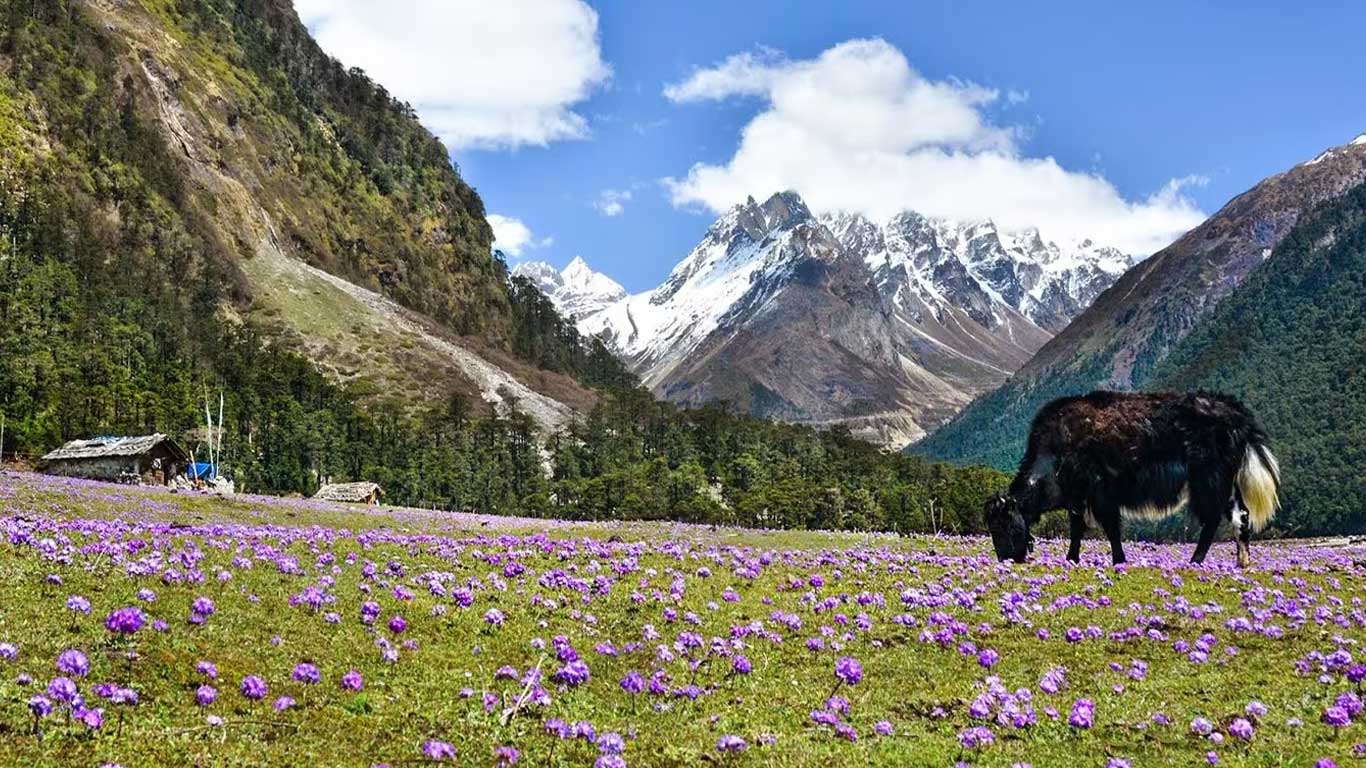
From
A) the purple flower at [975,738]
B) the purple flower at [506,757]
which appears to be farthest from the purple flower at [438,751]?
the purple flower at [975,738]

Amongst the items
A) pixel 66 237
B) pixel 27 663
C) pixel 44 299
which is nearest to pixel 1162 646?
pixel 27 663

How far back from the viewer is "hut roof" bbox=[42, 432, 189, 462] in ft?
281

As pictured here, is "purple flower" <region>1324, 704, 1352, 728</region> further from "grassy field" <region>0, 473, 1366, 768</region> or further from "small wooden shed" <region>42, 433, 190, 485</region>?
"small wooden shed" <region>42, 433, 190, 485</region>

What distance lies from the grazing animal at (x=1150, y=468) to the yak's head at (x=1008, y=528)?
0.09 ft

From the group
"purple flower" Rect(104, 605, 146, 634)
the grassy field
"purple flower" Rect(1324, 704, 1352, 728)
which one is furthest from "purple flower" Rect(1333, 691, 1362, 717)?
"purple flower" Rect(104, 605, 146, 634)

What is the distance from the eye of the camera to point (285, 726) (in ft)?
33.3

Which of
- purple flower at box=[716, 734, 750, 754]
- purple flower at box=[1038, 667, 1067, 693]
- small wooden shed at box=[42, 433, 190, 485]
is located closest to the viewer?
purple flower at box=[716, 734, 750, 754]

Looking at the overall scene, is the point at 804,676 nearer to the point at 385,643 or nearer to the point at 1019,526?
the point at 385,643

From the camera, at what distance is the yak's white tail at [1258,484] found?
79.3 ft

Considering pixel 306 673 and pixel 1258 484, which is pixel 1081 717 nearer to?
pixel 306 673

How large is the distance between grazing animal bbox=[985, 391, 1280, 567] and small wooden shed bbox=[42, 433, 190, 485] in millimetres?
81244

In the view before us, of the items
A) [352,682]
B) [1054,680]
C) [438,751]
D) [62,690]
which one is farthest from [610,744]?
[1054,680]

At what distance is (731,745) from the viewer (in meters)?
10.2

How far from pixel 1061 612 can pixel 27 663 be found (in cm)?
1638
